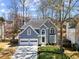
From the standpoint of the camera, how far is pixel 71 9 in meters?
A: 27.9

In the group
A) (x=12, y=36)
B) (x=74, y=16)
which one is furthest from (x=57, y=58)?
(x=12, y=36)

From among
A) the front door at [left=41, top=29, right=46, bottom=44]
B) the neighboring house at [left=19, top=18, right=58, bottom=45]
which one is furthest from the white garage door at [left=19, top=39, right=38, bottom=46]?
the front door at [left=41, top=29, right=46, bottom=44]

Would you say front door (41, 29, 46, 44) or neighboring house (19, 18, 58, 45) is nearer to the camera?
neighboring house (19, 18, 58, 45)

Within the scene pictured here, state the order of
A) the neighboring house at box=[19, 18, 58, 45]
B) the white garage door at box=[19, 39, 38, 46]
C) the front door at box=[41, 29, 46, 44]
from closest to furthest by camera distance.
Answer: the white garage door at box=[19, 39, 38, 46] < the neighboring house at box=[19, 18, 58, 45] < the front door at box=[41, 29, 46, 44]

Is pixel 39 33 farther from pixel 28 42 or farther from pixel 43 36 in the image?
pixel 28 42

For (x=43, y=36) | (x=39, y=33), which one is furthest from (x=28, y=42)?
(x=43, y=36)

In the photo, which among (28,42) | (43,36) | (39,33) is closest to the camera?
(28,42)

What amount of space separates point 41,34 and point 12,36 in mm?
8403

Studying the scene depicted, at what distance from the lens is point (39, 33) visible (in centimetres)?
A: 3856

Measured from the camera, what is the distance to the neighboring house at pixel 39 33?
37.6m

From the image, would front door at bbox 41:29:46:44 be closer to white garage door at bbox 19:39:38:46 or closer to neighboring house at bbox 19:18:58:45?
neighboring house at bbox 19:18:58:45

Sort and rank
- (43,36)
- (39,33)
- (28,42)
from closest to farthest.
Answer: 1. (28,42)
2. (43,36)
3. (39,33)

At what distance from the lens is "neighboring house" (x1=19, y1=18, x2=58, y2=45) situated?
37.6 m

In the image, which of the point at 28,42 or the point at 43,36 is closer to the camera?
the point at 28,42
